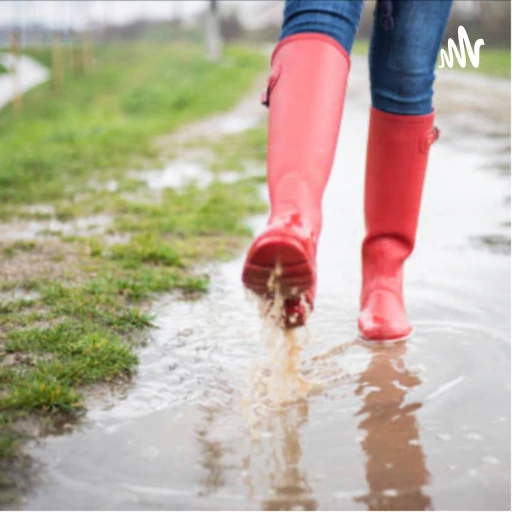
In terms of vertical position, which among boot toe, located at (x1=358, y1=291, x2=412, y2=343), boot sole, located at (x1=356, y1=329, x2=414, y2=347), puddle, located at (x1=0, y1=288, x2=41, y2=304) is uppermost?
boot toe, located at (x1=358, y1=291, x2=412, y2=343)

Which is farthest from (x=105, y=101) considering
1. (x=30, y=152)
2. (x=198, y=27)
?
(x=198, y=27)

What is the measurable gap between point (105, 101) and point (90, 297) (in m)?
11.7

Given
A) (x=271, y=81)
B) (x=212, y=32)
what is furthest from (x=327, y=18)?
(x=212, y=32)

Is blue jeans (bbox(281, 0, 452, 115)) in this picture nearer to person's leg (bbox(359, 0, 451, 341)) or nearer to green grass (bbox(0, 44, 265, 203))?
person's leg (bbox(359, 0, 451, 341))

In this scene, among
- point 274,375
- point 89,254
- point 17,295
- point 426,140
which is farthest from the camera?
point 89,254

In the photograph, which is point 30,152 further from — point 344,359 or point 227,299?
point 344,359

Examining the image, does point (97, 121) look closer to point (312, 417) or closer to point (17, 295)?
point (17, 295)

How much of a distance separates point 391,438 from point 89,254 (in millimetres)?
1727

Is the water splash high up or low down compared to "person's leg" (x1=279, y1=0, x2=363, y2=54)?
down

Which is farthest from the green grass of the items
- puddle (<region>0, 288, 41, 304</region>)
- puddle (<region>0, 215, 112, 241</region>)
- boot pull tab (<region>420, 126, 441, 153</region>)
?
boot pull tab (<region>420, 126, 441, 153</region>)

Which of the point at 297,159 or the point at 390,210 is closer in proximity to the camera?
the point at 297,159

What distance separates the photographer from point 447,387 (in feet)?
6.78

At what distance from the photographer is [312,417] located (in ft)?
6.19

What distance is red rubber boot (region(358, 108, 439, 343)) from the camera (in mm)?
2332
